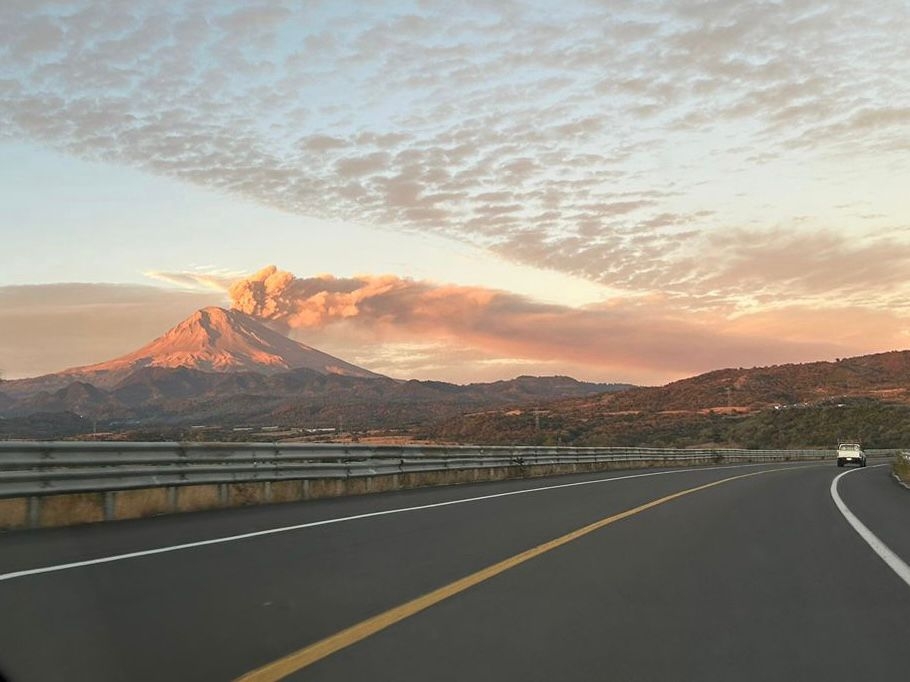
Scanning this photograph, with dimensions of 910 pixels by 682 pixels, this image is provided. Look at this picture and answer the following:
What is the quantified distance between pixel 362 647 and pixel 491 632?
40.6 inches

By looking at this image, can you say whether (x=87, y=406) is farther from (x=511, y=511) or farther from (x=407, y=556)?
(x=407, y=556)

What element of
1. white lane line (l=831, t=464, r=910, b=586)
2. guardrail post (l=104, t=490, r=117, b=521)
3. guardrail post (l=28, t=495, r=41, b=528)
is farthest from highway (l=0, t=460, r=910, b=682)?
guardrail post (l=104, t=490, r=117, b=521)

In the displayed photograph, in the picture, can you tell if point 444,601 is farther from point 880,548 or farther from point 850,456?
point 850,456

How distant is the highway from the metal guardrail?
3.13ft

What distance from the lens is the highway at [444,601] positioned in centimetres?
576

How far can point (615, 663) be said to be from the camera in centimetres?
587

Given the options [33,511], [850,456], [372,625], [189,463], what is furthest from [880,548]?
[850,456]

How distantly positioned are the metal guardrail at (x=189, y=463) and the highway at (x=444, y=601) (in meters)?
0.96

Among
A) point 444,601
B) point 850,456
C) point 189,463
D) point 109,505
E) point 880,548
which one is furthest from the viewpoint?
point 850,456

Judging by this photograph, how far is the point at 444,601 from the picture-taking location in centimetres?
775

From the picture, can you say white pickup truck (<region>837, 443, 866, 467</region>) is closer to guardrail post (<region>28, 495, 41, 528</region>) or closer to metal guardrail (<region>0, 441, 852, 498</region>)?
metal guardrail (<region>0, 441, 852, 498</region>)

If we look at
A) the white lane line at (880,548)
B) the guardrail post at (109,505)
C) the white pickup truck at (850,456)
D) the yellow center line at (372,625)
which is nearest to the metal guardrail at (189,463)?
the guardrail post at (109,505)

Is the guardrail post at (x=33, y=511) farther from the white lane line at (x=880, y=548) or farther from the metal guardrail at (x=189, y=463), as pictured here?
the white lane line at (x=880, y=548)

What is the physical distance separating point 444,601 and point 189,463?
30.6 feet
